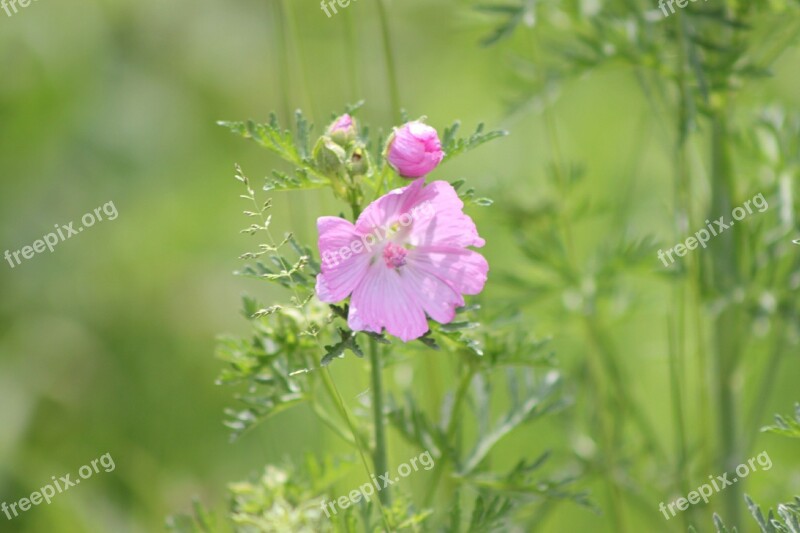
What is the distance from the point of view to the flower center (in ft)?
4.05

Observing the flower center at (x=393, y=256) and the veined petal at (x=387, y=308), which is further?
the flower center at (x=393, y=256)

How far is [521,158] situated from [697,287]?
1417 millimetres

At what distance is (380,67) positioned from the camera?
10.5 ft

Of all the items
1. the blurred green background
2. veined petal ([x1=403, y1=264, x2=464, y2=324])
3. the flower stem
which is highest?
the blurred green background

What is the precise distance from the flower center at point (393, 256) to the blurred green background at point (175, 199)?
24.7 inches

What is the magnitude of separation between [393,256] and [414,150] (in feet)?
0.53

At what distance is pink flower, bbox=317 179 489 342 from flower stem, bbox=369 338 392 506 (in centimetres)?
6

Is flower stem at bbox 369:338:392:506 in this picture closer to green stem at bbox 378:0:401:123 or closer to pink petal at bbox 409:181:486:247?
pink petal at bbox 409:181:486:247

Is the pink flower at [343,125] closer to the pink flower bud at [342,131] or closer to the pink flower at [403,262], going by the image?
the pink flower bud at [342,131]

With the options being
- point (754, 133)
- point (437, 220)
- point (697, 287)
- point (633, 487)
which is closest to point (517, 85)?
point (754, 133)

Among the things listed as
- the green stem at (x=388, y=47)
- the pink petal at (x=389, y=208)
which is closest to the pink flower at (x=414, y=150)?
the pink petal at (x=389, y=208)

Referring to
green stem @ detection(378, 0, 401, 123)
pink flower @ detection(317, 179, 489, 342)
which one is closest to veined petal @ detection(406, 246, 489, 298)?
pink flower @ detection(317, 179, 489, 342)

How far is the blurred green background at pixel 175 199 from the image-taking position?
7.37 ft

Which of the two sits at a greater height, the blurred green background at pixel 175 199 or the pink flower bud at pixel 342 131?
the blurred green background at pixel 175 199
